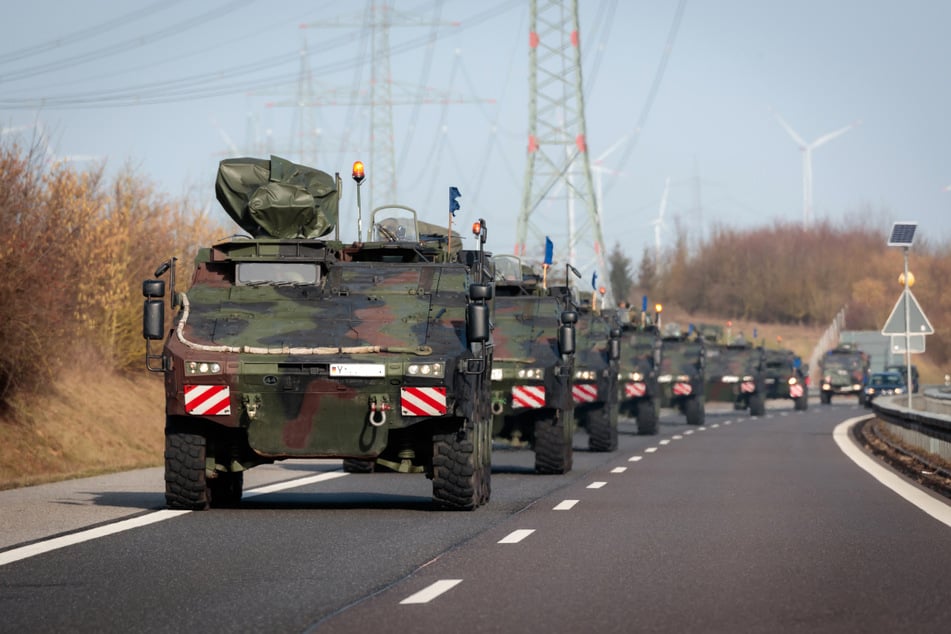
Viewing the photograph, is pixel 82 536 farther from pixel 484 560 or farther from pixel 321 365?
pixel 484 560

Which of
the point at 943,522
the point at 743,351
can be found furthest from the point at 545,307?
the point at 743,351

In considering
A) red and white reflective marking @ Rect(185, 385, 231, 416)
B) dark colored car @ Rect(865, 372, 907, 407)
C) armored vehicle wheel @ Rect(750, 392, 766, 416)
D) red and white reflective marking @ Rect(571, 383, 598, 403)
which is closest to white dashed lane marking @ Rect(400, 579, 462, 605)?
red and white reflective marking @ Rect(185, 385, 231, 416)

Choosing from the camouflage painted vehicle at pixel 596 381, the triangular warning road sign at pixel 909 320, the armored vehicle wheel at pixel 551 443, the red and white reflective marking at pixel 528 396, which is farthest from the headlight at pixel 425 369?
the triangular warning road sign at pixel 909 320

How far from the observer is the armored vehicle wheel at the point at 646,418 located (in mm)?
37750

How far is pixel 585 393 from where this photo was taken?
1089 inches

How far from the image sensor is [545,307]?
2405cm

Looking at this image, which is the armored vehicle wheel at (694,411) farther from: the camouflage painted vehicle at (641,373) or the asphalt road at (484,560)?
the asphalt road at (484,560)

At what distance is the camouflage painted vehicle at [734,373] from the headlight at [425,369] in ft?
130

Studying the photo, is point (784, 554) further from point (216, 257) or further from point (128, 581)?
point (216, 257)

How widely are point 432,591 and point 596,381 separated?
705 inches

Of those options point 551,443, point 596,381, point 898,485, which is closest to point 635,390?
point 596,381

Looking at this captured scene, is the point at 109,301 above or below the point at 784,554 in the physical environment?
above

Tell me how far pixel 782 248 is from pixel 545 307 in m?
114

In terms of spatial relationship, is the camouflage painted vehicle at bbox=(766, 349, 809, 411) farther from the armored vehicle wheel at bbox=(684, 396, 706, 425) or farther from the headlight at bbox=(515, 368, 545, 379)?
the headlight at bbox=(515, 368, 545, 379)
